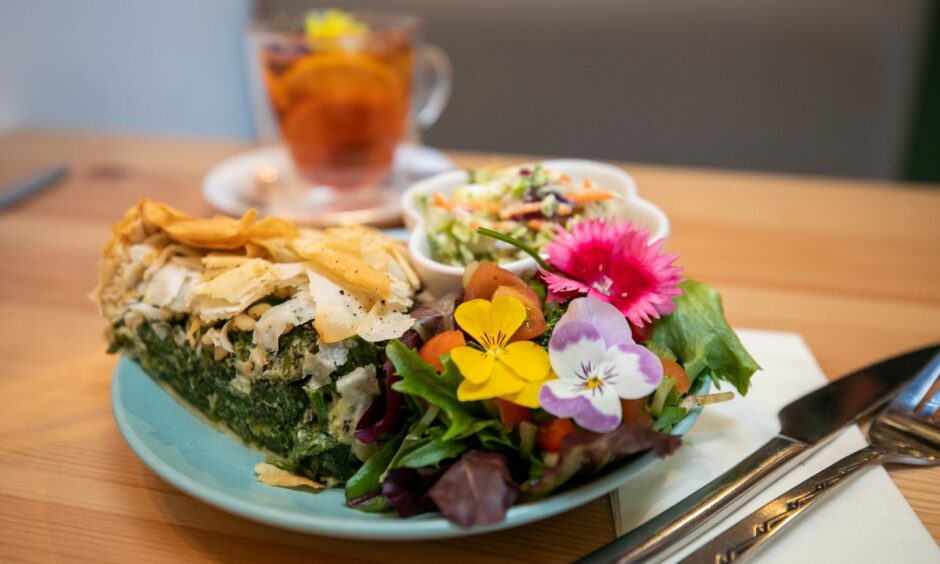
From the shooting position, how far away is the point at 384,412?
2.24 ft

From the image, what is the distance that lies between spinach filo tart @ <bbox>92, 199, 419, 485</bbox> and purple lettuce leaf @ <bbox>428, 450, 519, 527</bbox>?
0.36 ft

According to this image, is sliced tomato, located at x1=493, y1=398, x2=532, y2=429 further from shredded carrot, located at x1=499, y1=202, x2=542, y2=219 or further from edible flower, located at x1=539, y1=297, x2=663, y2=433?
shredded carrot, located at x1=499, y1=202, x2=542, y2=219

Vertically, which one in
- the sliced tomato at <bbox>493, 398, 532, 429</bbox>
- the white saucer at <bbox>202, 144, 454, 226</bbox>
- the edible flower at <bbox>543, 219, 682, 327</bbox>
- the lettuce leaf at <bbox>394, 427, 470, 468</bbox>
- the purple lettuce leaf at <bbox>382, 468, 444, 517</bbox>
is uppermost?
the edible flower at <bbox>543, 219, 682, 327</bbox>

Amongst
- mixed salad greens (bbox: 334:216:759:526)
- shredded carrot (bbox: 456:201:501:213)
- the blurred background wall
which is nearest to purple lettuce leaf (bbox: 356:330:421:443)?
mixed salad greens (bbox: 334:216:759:526)

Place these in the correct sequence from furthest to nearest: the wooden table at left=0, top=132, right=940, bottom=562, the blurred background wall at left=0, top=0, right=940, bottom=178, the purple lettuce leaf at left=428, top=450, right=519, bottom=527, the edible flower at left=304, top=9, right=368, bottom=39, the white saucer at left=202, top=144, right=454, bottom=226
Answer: the blurred background wall at left=0, top=0, right=940, bottom=178
the edible flower at left=304, top=9, right=368, bottom=39
the white saucer at left=202, top=144, right=454, bottom=226
the wooden table at left=0, top=132, right=940, bottom=562
the purple lettuce leaf at left=428, top=450, right=519, bottom=527

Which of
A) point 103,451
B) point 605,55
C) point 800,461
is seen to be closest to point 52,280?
point 103,451

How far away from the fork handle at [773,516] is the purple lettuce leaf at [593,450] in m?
0.09

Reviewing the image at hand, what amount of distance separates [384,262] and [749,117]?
1.65 meters

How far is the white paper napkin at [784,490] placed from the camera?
0.61 m

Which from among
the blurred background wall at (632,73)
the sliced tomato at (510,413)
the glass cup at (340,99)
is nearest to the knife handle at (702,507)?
the sliced tomato at (510,413)

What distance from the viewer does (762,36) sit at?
2.05 meters

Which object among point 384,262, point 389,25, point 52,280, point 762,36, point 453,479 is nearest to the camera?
point 453,479

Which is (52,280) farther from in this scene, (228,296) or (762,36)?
(762,36)

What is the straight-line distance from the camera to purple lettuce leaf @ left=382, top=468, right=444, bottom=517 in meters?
0.60
